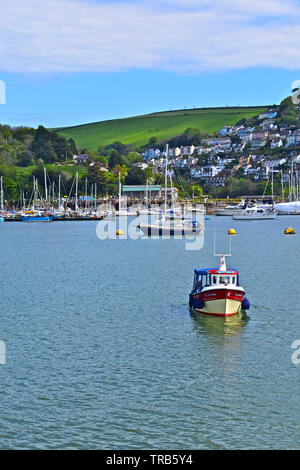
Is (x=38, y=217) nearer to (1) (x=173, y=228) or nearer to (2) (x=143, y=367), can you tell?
(1) (x=173, y=228)

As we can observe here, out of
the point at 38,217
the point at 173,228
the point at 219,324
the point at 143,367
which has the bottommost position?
the point at 143,367

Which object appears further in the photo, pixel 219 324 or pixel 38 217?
pixel 38 217

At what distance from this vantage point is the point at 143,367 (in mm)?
31406

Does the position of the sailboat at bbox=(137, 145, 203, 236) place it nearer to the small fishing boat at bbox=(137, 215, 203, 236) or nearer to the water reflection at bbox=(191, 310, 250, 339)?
the small fishing boat at bbox=(137, 215, 203, 236)

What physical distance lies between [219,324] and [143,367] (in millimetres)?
9900

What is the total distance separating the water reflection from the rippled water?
0.23ft

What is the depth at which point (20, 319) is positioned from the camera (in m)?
42.6

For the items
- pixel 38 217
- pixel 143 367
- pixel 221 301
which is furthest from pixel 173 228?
pixel 143 367

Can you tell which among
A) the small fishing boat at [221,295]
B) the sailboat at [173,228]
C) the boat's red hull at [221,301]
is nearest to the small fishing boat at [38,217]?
the sailboat at [173,228]

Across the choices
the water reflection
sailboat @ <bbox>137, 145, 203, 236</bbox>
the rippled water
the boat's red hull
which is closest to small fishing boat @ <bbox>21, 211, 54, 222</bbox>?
sailboat @ <bbox>137, 145, 203, 236</bbox>

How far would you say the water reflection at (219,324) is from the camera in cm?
3803

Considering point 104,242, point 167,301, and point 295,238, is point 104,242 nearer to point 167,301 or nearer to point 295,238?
point 295,238
